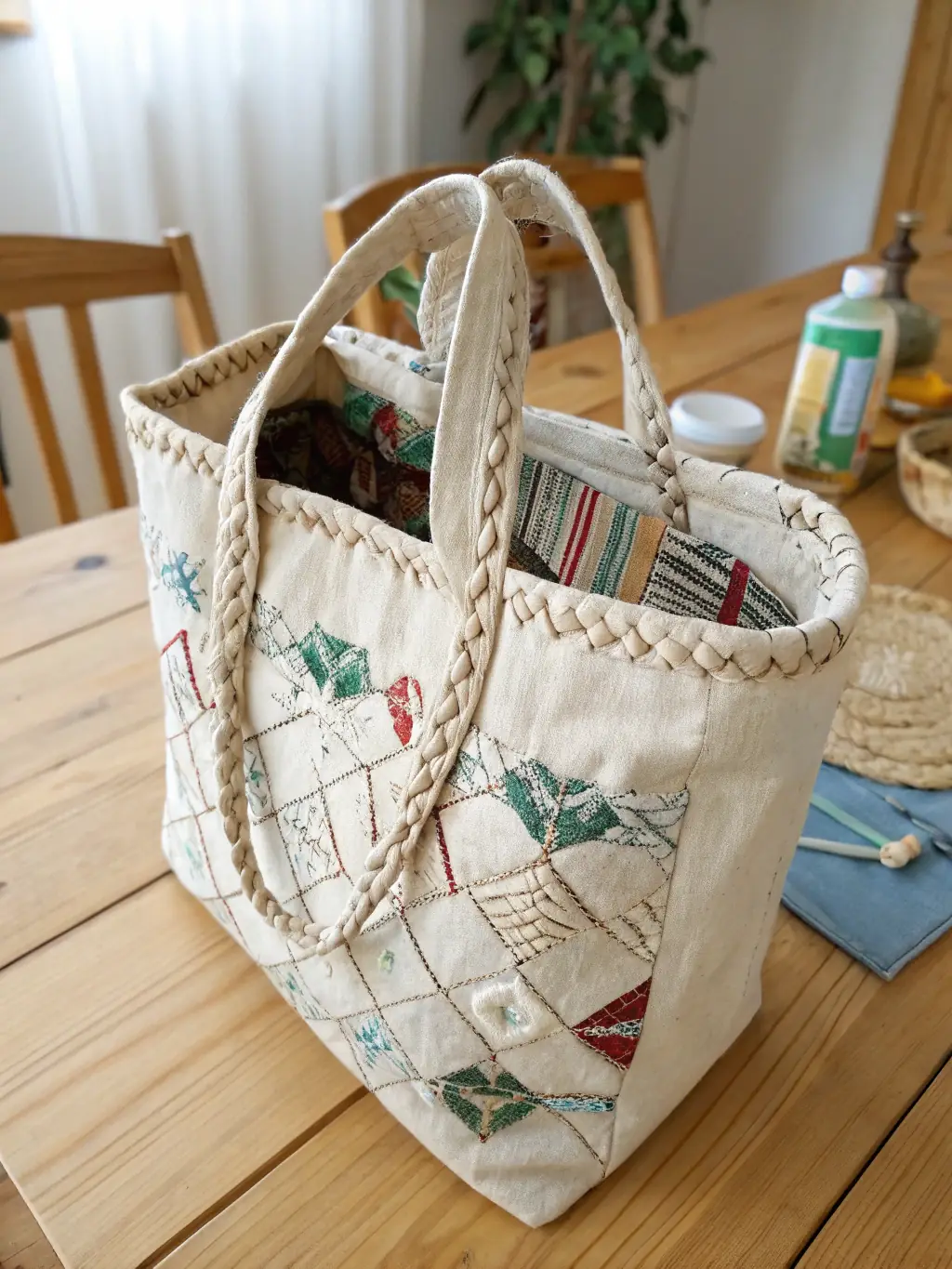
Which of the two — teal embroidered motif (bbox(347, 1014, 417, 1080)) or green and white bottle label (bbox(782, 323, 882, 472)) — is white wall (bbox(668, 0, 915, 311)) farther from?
teal embroidered motif (bbox(347, 1014, 417, 1080))

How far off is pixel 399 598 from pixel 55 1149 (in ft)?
0.89

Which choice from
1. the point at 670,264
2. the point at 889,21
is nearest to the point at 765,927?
the point at 889,21

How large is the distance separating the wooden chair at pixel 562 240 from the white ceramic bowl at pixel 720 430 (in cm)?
35

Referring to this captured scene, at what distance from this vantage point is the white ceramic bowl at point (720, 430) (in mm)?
794

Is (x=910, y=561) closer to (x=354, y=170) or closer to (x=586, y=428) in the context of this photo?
(x=586, y=428)

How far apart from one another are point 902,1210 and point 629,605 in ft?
0.94

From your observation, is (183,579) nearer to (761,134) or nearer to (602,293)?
(602,293)

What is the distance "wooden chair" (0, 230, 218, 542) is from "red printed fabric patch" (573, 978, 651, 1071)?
29.2 inches

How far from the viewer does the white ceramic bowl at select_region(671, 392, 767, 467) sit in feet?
2.61

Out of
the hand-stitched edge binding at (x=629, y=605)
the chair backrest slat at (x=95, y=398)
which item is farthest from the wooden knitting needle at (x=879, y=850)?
the chair backrest slat at (x=95, y=398)

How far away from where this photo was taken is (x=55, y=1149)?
0.39m

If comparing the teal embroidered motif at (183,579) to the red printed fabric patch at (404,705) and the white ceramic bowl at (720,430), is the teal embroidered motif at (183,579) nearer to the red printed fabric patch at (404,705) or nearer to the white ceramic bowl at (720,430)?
the red printed fabric patch at (404,705)

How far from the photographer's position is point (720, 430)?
792mm

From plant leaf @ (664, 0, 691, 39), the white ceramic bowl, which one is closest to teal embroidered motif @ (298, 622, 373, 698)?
the white ceramic bowl
